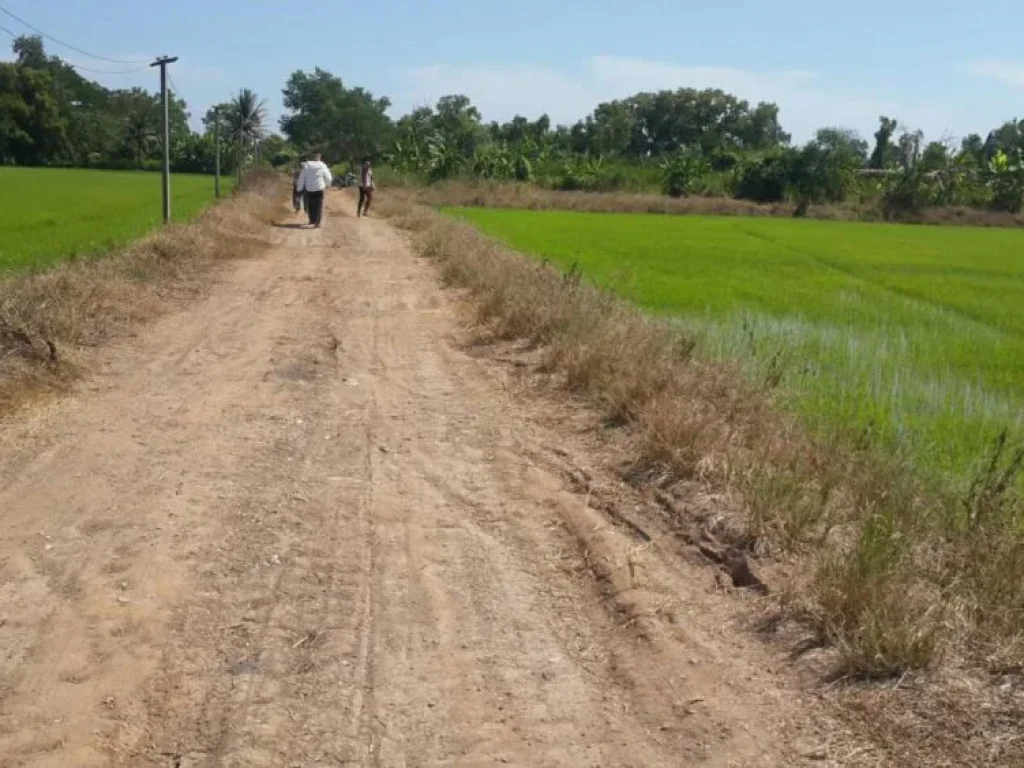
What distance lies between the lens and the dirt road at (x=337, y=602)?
362 centimetres

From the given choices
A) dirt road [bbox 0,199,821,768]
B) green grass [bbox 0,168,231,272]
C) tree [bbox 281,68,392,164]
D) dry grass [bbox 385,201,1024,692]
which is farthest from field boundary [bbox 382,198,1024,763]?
tree [bbox 281,68,392,164]

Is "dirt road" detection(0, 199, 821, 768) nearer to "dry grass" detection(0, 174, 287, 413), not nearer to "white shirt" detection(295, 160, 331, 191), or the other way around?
"dry grass" detection(0, 174, 287, 413)

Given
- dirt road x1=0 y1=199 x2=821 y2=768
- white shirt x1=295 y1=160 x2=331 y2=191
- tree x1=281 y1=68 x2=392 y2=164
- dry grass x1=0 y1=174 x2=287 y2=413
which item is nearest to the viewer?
dirt road x1=0 y1=199 x2=821 y2=768

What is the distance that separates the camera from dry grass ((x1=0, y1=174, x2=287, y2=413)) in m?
8.06

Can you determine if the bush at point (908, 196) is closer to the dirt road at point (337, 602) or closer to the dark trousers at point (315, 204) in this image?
the dark trousers at point (315, 204)

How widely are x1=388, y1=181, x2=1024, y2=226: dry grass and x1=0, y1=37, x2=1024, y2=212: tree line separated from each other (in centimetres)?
→ 154

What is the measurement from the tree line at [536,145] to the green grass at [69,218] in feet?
21.4

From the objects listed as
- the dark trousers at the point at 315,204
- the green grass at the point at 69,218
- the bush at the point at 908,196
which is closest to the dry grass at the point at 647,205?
the bush at the point at 908,196

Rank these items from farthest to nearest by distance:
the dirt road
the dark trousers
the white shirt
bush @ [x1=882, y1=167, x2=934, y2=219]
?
bush @ [x1=882, y1=167, x2=934, y2=219], the dark trousers, the white shirt, the dirt road

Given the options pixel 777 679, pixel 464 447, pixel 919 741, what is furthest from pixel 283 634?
pixel 464 447

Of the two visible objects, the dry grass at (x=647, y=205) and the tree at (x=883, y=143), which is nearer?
the dry grass at (x=647, y=205)

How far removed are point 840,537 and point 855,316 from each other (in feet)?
34.9

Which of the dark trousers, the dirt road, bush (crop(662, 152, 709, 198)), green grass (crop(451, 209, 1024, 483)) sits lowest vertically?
the dirt road

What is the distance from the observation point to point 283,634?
14.1 feet
